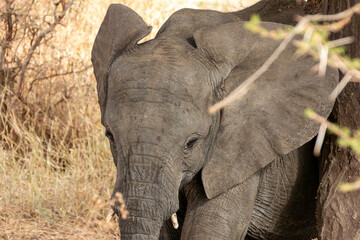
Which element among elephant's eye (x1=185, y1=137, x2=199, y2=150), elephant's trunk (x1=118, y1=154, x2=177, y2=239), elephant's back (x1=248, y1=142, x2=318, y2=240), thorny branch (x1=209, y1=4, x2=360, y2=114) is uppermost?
thorny branch (x1=209, y1=4, x2=360, y2=114)

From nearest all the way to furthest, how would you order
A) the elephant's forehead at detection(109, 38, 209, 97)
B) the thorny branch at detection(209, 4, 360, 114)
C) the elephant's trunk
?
the thorny branch at detection(209, 4, 360, 114), the elephant's trunk, the elephant's forehead at detection(109, 38, 209, 97)

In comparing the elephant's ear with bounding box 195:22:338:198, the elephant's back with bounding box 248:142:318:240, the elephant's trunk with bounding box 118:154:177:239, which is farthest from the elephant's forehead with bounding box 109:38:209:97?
the elephant's back with bounding box 248:142:318:240

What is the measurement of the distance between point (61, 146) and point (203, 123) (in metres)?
3.64

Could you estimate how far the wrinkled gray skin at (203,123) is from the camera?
3861mm

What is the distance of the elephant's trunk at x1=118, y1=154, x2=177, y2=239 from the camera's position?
12.4ft

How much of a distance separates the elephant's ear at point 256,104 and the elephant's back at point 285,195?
0.25 metres

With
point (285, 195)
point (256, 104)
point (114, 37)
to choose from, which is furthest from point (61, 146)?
point (256, 104)

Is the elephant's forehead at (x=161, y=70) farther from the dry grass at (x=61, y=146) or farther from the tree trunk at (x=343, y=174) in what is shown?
the dry grass at (x=61, y=146)

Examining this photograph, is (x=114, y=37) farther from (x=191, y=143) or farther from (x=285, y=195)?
(x=285, y=195)

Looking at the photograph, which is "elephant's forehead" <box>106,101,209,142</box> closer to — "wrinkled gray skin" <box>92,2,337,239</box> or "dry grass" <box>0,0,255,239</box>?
"wrinkled gray skin" <box>92,2,337,239</box>

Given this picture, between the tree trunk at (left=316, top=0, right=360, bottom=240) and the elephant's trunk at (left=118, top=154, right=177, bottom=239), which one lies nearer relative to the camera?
the elephant's trunk at (left=118, top=154, right=177, bottom=239)

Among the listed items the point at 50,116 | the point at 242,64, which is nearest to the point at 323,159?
the point at 242,64

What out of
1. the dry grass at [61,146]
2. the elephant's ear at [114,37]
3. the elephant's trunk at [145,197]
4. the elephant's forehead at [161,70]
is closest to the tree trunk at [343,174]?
the elephant's forehead at [161,70]

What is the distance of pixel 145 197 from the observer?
12.4 ft
